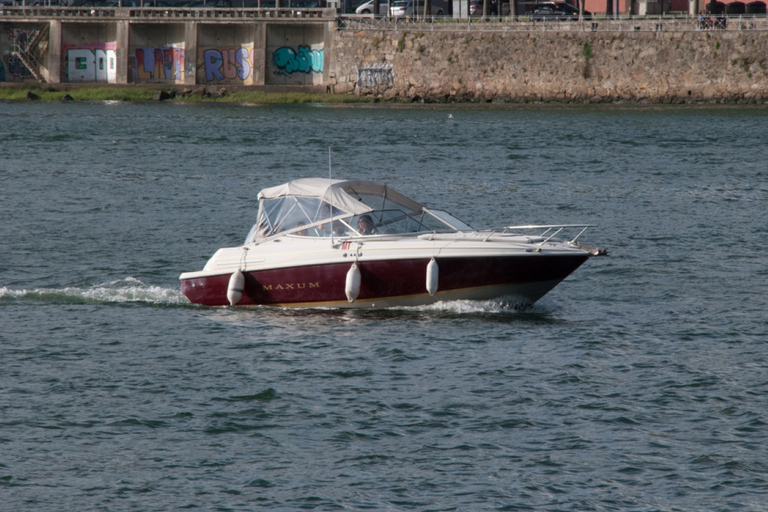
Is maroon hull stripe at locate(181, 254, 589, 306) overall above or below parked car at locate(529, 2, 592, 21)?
below

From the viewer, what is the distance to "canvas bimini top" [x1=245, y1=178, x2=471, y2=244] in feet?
61.8

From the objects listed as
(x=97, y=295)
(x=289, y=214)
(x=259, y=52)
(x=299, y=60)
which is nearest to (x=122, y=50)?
(x=259, y=52)

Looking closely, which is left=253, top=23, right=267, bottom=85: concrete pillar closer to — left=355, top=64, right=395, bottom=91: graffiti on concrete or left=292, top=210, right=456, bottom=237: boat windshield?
left=355, top=64, right=395, bottom=91: graffiti on concrete

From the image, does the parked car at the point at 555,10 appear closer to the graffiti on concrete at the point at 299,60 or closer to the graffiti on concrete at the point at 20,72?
the graffiti on concrete at the point at 299,60

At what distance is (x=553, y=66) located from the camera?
2859 inches

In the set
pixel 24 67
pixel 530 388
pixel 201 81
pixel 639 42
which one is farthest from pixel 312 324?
pixel 24 67

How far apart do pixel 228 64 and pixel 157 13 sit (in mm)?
6762

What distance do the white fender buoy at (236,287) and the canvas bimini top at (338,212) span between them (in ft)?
2.75

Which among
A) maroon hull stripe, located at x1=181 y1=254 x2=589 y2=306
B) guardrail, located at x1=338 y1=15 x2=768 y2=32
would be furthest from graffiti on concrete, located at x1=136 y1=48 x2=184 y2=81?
maroon hull stripe, located at x1=181 y1=254 x2=589 y2=306

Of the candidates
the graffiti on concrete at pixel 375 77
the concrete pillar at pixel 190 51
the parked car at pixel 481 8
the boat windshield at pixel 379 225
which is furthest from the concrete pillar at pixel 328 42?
the boat windshield at pixel 379 225

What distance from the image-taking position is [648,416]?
13969 mm

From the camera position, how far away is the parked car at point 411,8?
79.5 m

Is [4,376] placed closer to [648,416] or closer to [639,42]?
[648,416]

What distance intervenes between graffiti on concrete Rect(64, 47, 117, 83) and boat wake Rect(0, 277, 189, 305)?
6626 centimetres
